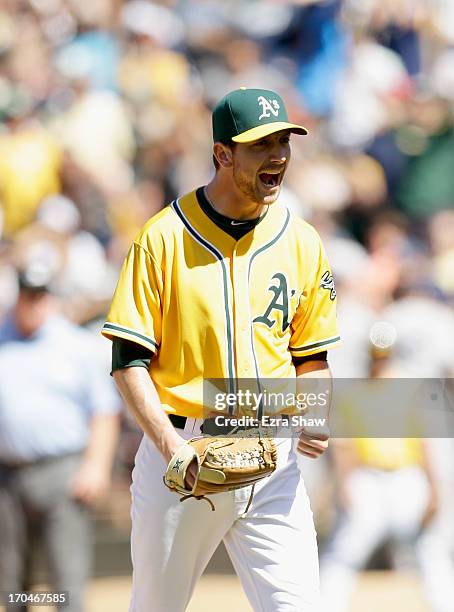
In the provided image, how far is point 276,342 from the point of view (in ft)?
11.3

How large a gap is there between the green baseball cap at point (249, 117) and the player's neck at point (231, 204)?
15cm

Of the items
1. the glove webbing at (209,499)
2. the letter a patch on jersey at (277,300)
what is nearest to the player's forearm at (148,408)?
the glove webbing at (209,499)

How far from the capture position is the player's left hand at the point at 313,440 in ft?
11.1

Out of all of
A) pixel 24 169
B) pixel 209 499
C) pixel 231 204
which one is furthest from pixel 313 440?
pixel 24 169

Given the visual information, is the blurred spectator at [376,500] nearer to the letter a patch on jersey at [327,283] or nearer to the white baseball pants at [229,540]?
the letter a patch on jersey at [327,283]

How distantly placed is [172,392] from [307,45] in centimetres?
526

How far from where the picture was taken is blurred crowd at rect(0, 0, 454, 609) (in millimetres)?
Answer: 7223

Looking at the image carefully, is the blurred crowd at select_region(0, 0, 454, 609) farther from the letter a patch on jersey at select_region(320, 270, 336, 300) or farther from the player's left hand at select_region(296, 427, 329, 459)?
the player's left hand at select_region(296, 427, 329, 459)

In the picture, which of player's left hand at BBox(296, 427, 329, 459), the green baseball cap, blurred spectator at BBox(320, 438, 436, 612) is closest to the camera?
the green baseball cap

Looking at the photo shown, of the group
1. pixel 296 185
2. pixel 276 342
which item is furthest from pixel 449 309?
pixel 276 342

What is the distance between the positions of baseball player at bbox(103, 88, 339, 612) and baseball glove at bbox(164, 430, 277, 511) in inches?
3.8

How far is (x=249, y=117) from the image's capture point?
330 centimetres

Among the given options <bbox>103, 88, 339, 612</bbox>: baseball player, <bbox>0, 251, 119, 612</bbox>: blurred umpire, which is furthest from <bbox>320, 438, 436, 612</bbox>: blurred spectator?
<bbox>103, 88, 339, 612</bbox>: baseball player

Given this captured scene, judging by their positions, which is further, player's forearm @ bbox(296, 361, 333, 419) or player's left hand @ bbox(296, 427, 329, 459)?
player's forearm @ bbox(296, 361, 333, 419)
